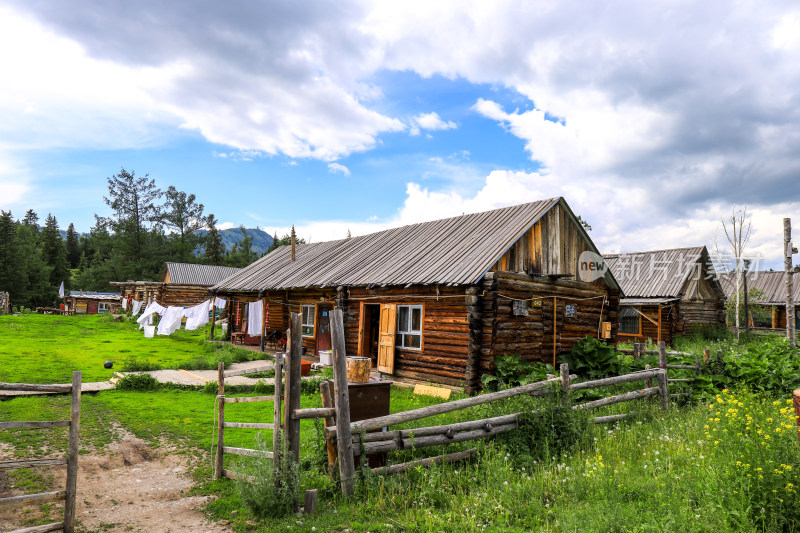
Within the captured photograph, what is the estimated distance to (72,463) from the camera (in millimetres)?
5145

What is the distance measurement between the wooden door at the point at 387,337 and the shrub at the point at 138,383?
658 cm

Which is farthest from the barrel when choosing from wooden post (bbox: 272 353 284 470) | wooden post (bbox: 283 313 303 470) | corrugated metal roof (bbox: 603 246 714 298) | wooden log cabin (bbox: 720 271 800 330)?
wooden log cabin (bbox: 720 271 800 330)

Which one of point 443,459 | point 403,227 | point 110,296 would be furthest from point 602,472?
point 110,296

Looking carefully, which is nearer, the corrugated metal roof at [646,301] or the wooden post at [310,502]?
the wooden post at [310,502]

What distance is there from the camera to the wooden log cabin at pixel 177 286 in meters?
41.5

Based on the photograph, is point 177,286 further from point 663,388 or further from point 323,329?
point 663,388

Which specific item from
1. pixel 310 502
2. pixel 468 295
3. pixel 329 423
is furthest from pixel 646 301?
pixel 310 502

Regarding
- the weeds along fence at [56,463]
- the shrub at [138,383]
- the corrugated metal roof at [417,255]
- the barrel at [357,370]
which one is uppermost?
the corrugated metal roof at [417,255]

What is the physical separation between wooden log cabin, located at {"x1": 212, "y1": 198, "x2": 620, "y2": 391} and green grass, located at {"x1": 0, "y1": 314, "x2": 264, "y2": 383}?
5.38 m

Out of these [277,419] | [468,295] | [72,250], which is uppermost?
[72,250]

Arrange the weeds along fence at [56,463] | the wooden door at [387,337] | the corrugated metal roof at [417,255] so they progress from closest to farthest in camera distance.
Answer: the weeds along fence at [56,463] → the corrugated metal roof at [417,255] → the wooden door at [387,337]

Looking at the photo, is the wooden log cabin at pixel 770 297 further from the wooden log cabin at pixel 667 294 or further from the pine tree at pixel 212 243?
the pine tree at pixel 212 243

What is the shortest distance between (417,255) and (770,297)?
3538 centimetres

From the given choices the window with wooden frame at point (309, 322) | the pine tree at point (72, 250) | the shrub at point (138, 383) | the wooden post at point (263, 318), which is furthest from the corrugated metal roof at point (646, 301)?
the pine tree at point (72, 250)
